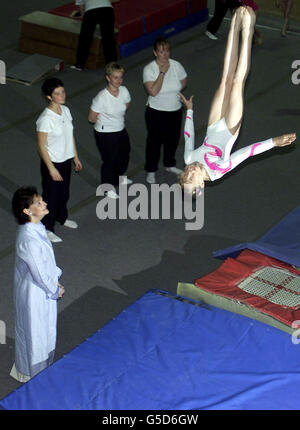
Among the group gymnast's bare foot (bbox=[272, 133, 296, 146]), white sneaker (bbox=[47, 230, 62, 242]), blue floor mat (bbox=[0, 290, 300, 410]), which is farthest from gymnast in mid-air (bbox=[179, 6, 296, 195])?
white sneaker (bbox=[47, 230, 62, 242])

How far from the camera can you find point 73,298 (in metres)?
5.37

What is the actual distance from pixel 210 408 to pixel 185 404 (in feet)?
0.48

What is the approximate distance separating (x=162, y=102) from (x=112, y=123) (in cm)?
55

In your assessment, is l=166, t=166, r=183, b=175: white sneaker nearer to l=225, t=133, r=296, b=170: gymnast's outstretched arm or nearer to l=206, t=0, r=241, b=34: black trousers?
l=225, t=133, r=296, b=170: gymnast's outstretched arm

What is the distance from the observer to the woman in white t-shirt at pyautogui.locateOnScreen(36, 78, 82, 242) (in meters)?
5.36

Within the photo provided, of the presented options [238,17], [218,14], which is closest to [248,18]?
[238,17]

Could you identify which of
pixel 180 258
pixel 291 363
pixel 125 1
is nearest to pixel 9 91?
pixel 125 1

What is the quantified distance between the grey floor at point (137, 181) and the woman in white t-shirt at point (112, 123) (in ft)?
1.22

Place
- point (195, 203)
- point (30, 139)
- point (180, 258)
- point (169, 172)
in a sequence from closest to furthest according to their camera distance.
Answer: point (180, 258)
point (195, 203)
point (169, 172)
point (30, 139)

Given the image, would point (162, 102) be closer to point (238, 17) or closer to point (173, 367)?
point (238, 17)

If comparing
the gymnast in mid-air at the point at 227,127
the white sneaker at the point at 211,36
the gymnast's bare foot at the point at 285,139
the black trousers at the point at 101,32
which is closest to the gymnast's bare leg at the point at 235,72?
the gymnast in mid-air at the point at 227,127

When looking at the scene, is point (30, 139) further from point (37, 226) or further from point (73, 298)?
point (37, 226)

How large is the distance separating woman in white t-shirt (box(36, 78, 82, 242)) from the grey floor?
1.30ft

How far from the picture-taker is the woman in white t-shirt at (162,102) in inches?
245
